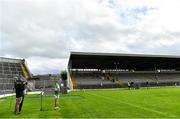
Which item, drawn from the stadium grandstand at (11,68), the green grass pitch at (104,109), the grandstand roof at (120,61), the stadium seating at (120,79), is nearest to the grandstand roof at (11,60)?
the stadium grandstand at (11,68)

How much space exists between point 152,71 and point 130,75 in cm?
947

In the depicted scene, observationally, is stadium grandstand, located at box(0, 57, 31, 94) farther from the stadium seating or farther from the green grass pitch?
the green grass pitch

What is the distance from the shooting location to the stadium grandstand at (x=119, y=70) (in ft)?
216

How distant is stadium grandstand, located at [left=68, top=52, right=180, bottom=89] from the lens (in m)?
65.8

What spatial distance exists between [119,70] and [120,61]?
1079 centimetres

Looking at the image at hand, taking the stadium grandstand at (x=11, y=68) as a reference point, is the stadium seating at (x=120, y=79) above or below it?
below

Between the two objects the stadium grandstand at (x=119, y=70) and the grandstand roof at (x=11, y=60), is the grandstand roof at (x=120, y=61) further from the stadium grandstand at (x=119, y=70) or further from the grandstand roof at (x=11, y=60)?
the grandstand roof at (x=11, y=60)

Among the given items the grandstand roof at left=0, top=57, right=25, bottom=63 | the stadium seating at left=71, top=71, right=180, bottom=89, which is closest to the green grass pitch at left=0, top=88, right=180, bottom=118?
the stadium seating at left=71, top=71, right=180, bottom=89

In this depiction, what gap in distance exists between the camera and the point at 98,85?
63531mm

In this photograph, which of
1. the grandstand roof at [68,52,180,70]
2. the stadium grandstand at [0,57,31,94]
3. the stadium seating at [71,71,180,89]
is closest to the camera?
the stadium grandstand at [0,57,31,94]

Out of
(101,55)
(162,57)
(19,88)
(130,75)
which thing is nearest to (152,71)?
(130,75)

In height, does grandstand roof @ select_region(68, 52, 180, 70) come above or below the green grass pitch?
above

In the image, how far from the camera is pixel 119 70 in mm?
84062

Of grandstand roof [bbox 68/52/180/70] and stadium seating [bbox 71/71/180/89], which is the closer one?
stadium seating [bbox 71/71/180/89]
